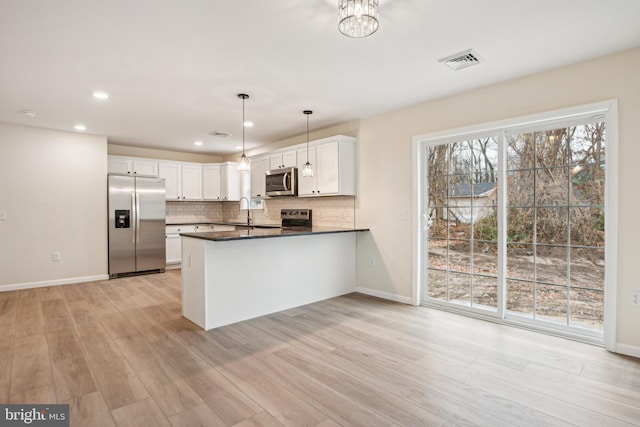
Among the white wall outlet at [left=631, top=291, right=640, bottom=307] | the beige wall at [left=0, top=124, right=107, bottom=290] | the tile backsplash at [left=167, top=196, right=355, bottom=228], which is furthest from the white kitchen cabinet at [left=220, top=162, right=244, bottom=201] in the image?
the white wall outlet at [left=631, top=291, right=640, bottom=307]

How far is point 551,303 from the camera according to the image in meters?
3.22

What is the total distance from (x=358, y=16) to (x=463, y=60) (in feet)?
4.89

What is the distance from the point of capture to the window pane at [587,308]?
2.97 meters

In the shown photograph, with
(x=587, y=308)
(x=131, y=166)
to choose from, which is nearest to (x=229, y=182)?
(x=131, y=166)

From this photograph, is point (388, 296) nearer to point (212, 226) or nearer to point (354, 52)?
point (354, 52)

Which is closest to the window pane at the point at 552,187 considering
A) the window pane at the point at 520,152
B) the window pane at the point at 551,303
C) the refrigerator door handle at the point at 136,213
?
the window pane at the point at 520,152

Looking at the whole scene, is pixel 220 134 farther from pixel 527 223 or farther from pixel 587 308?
pixel 587 308

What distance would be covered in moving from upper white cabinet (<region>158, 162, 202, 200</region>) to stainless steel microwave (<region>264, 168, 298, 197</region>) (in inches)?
87.5

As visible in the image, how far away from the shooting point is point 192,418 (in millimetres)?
1895

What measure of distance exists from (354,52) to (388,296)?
295cm

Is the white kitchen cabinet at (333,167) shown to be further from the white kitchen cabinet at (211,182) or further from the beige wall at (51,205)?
the beige wall at (51,205)

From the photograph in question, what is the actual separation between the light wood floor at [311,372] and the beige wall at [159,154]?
354 cm

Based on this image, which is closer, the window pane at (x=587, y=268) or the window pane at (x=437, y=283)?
the window pane at (x=587, y=268)

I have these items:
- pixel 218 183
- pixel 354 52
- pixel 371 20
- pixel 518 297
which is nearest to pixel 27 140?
pixel 218 183
